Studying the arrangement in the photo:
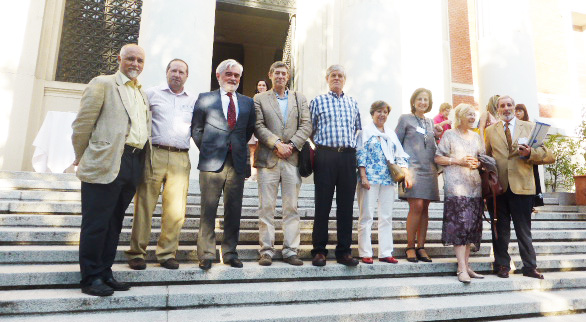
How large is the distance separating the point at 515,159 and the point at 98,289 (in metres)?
3.87

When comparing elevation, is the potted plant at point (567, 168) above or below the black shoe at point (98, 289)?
above

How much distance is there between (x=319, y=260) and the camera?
3.27 m

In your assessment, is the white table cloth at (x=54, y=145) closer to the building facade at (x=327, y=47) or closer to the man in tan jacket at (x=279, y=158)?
the building facade at (x=327, y=47)

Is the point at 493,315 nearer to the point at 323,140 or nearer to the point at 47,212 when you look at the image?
the point at 323,140

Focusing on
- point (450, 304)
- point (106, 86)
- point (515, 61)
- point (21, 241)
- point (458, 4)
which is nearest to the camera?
point (106, 86)

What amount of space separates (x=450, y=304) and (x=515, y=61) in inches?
286

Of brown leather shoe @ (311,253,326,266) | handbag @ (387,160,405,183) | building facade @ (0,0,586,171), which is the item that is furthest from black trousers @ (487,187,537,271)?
building facade @ (0,0,586,171)

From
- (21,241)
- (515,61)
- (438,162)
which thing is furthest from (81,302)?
(515,61)

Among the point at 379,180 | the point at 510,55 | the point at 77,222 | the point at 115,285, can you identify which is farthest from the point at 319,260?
the point at 510,55

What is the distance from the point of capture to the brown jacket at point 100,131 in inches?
102

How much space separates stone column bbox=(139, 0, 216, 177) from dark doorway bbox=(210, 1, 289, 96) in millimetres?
5852

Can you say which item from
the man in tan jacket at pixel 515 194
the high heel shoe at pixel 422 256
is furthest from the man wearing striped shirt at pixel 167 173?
the man in tan jacket at pixel 515 194

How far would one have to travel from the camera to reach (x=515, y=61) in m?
8.17

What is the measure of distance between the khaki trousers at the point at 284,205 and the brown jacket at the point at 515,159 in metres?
2.06
